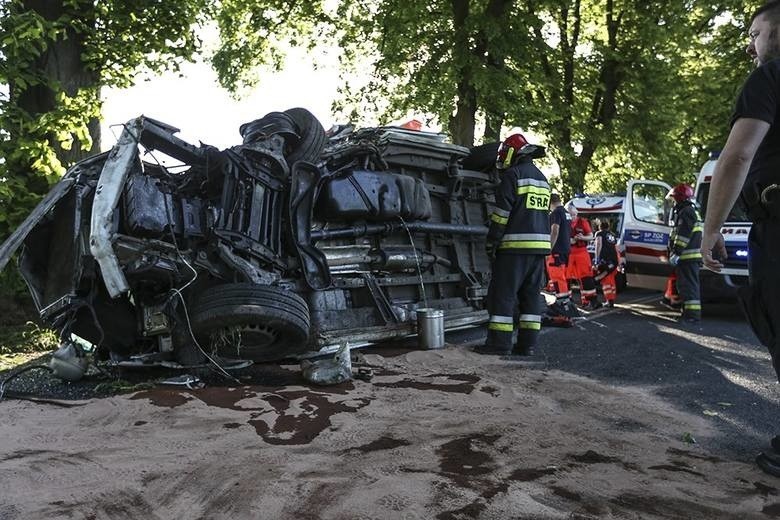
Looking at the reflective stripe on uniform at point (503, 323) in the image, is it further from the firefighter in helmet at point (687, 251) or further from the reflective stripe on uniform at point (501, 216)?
the firefighter in helmet at point (687, 251)

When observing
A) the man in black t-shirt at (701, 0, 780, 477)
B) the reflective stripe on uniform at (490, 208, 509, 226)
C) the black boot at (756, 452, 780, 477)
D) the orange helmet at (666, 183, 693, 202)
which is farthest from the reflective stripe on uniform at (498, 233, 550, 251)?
the orange helmet at (666, 183, 693, 202)

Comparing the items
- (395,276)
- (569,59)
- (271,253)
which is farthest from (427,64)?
(271,253)

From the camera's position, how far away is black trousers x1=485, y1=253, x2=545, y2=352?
591cm

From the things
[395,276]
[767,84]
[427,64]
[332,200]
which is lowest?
[395,276]

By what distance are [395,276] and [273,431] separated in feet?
10.8

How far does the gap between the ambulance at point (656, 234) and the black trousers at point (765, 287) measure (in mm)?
4822

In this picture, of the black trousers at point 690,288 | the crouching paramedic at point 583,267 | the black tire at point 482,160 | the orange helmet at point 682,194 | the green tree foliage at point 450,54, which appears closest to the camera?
the black tire at point 482,160

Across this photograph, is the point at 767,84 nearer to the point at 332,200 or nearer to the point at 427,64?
the point at 332,200

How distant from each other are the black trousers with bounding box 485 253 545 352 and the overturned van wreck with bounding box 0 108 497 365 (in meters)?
0.86

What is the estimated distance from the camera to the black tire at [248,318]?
13.8 feet

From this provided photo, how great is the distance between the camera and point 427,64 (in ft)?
46.9

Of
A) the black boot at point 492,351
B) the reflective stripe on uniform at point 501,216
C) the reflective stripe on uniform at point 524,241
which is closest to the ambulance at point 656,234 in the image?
the reflective stripe on uniform at point 524,241

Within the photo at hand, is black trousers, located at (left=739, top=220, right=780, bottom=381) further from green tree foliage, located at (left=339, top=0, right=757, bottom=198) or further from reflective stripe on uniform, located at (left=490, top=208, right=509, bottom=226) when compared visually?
green tree foliage, located at (left=339, top=0, right=757, bottom=198)

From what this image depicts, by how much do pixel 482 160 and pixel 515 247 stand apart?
7.61ft
